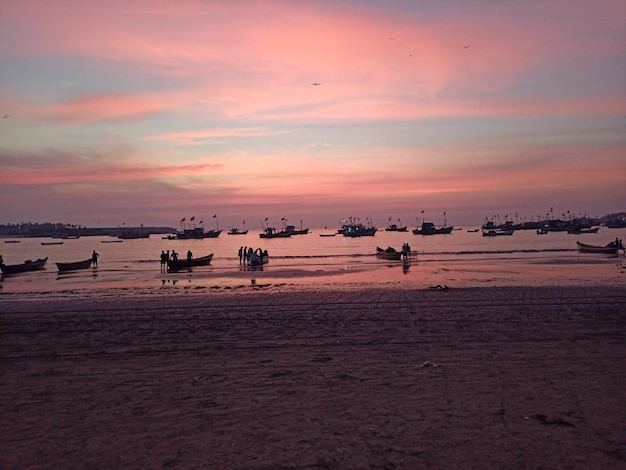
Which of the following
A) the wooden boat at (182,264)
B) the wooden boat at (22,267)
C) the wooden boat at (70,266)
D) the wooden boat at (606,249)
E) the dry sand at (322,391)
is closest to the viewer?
the dry sand at (322,391)

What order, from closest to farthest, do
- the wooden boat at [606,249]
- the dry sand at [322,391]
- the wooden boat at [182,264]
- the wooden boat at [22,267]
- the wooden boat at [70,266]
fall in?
the dry sand at [322,391] → the wooden boat at [182,264] → the wooden boat at [22,267] → the wooden boat at [70,266] → the wooden boat at [606,249]

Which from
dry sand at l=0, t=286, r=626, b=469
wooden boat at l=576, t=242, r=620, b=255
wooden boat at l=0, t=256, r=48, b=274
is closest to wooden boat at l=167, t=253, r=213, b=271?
wooden boat at l=0, t=256, r=48, b=274

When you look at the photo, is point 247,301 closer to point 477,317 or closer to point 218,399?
point 477,317

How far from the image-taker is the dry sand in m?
7.08

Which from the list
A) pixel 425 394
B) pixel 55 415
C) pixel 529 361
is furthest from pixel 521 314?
pixel 55 415

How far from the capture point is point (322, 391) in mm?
9852

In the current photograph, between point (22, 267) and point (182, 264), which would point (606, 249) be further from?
point (22, 267)

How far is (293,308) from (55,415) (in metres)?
13.8

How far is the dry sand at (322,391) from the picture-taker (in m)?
7.08

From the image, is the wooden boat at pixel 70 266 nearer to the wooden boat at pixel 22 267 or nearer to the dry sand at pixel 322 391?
the wooden boat at pixel 22 267

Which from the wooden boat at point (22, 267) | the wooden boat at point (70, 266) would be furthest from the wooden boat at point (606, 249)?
the wooden boat at point (22, 267)

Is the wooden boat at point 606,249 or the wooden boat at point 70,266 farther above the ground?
the wooden boat at point 606,249

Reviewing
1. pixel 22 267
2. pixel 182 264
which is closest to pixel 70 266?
pixel 22 267

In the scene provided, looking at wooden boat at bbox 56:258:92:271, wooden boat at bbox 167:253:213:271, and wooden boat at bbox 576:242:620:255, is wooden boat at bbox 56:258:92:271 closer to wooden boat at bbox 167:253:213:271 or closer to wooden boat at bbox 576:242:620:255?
wooden boat at bbox 167:253:213:271
